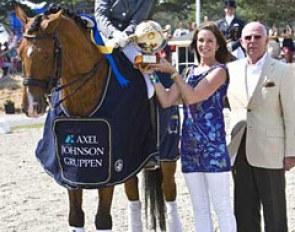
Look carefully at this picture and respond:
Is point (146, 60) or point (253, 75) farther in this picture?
point (253, 75)

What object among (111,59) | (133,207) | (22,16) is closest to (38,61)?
(22,16)

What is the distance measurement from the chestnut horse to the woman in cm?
44

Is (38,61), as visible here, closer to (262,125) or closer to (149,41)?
(149,41)

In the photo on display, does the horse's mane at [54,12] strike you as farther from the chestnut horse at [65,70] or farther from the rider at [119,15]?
the rider at [119,15]

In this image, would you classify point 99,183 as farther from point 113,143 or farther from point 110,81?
point 110,81

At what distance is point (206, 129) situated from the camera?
158 inches

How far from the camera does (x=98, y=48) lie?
4.33 meters

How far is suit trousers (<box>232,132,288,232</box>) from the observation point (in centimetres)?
434

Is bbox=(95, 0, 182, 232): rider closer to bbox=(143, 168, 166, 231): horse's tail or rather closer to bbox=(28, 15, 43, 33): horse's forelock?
bbox=(143, 168, 166, 231): horse's tail

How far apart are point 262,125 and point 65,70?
1.43m

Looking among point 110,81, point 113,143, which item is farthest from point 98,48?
point 113,143

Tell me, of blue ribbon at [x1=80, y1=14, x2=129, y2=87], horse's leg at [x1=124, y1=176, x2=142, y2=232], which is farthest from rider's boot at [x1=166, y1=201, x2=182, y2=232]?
blue ribbon at [x1=80, y1=14, x2=129, y2=87]

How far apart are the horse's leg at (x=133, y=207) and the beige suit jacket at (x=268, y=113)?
1138mm

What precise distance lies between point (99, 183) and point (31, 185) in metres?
3.52
